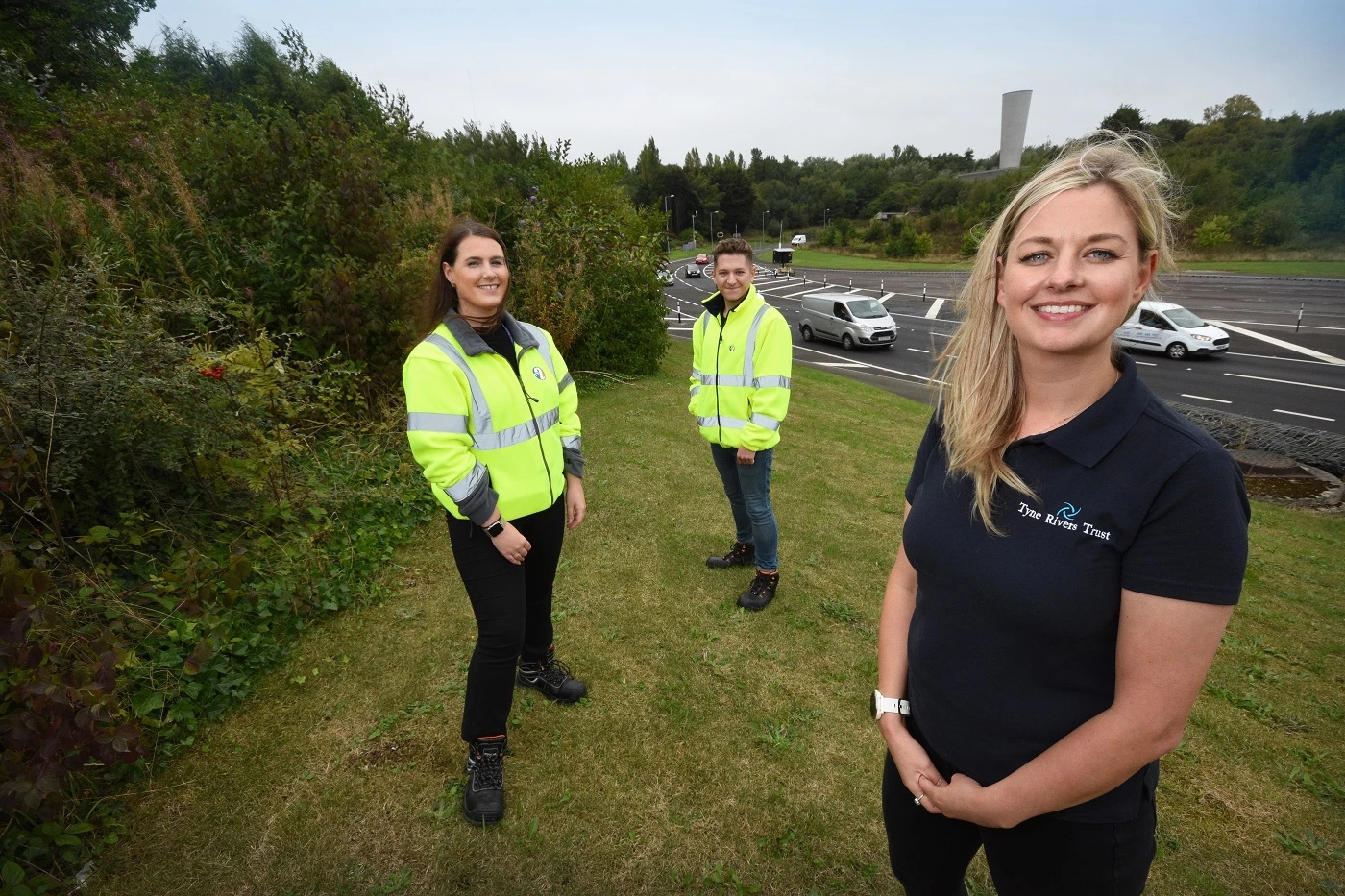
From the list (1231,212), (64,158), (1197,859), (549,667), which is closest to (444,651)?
(549,667)

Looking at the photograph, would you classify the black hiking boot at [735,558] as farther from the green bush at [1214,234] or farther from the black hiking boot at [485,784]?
the green bush at [1214,234]

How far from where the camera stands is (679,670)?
3346 mm

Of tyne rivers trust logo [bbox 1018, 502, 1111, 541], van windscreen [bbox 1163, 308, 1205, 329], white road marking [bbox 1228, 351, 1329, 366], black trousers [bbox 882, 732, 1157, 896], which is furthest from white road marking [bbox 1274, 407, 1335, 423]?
tyne rivers trust logo [bbox 1018, 502, 1111, 541]

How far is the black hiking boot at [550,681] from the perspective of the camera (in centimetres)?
306

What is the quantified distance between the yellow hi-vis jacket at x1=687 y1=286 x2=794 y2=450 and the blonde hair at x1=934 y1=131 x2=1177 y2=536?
70.7 inches

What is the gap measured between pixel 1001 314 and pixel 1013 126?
279 feet

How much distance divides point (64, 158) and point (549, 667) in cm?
841

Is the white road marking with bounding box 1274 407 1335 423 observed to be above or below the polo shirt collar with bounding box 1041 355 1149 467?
below

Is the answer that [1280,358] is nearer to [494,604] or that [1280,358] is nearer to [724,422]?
[724,422]

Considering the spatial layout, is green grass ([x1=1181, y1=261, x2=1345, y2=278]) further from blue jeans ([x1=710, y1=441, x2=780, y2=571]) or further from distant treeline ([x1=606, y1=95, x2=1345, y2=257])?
blue jeans ([x1=710, y1=441, x2=780, y2=571])

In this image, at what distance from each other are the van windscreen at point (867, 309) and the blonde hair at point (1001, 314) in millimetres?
19650

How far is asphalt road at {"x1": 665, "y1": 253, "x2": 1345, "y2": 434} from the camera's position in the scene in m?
13.0

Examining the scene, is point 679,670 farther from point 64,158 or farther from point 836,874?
point 64,158

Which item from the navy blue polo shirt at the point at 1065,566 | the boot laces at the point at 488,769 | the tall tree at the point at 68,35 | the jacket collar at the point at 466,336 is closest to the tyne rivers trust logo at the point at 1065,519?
the navy blue polo shirt at the point at 1065,566
